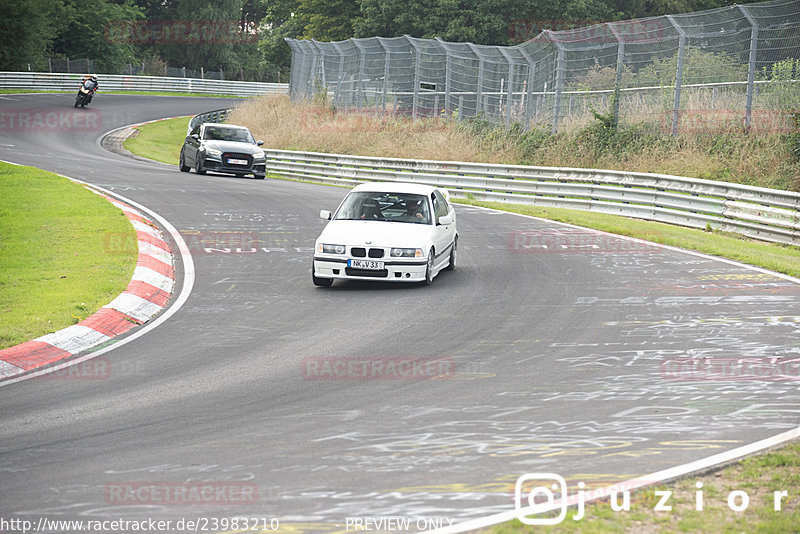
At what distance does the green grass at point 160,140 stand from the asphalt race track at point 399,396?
2737 cm

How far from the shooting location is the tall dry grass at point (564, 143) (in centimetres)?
2197

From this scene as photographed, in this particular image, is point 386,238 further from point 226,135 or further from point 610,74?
point 226,135

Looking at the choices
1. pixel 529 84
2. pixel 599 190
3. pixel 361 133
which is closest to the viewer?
pixel 599 190

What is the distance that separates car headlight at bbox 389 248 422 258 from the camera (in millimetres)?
13102

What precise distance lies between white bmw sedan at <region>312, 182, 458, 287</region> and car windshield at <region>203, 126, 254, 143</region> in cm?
1660

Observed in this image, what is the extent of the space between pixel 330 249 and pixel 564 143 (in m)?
16.5

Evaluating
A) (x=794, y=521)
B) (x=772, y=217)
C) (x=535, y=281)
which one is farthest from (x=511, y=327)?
(x=772, y=217)

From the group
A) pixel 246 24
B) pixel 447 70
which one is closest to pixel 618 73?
pixel 447 70

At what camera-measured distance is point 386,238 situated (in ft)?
43.7

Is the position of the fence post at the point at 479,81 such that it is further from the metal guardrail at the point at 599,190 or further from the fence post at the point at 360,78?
the fence post at the point at 360,78

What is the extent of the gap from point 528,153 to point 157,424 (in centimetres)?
2338

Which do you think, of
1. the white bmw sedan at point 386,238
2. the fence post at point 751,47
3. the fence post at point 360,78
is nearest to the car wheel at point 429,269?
the white bmw sedan at point 386,238

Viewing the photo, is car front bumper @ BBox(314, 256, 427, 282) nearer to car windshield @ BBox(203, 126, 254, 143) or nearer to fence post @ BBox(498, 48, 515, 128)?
fence post @ BBox(498, 48, 515, 128)

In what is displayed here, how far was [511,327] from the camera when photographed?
10695 mm
